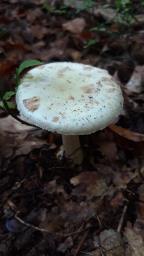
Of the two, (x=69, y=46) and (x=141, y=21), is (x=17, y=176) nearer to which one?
(x=69, y=46)

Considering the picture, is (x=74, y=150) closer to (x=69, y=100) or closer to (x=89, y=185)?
(x=89, y=185)

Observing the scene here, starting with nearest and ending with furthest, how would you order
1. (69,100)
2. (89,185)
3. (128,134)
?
(69,100)
(89,185)
(128,134)

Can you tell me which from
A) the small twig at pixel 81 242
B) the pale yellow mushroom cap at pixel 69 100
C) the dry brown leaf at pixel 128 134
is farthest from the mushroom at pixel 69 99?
the small twig at pixel 81 242

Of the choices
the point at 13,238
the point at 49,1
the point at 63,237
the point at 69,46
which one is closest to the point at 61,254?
the point at 63,237

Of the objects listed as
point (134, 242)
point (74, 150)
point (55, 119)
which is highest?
point (55, 119)

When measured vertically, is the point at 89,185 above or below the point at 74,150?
below

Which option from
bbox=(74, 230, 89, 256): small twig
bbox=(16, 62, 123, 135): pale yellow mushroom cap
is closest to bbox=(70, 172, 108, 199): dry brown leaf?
bbox=(74, 230, 89, 256): small twig

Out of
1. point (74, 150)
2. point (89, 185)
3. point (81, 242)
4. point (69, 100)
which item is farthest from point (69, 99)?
point (81, 242)
